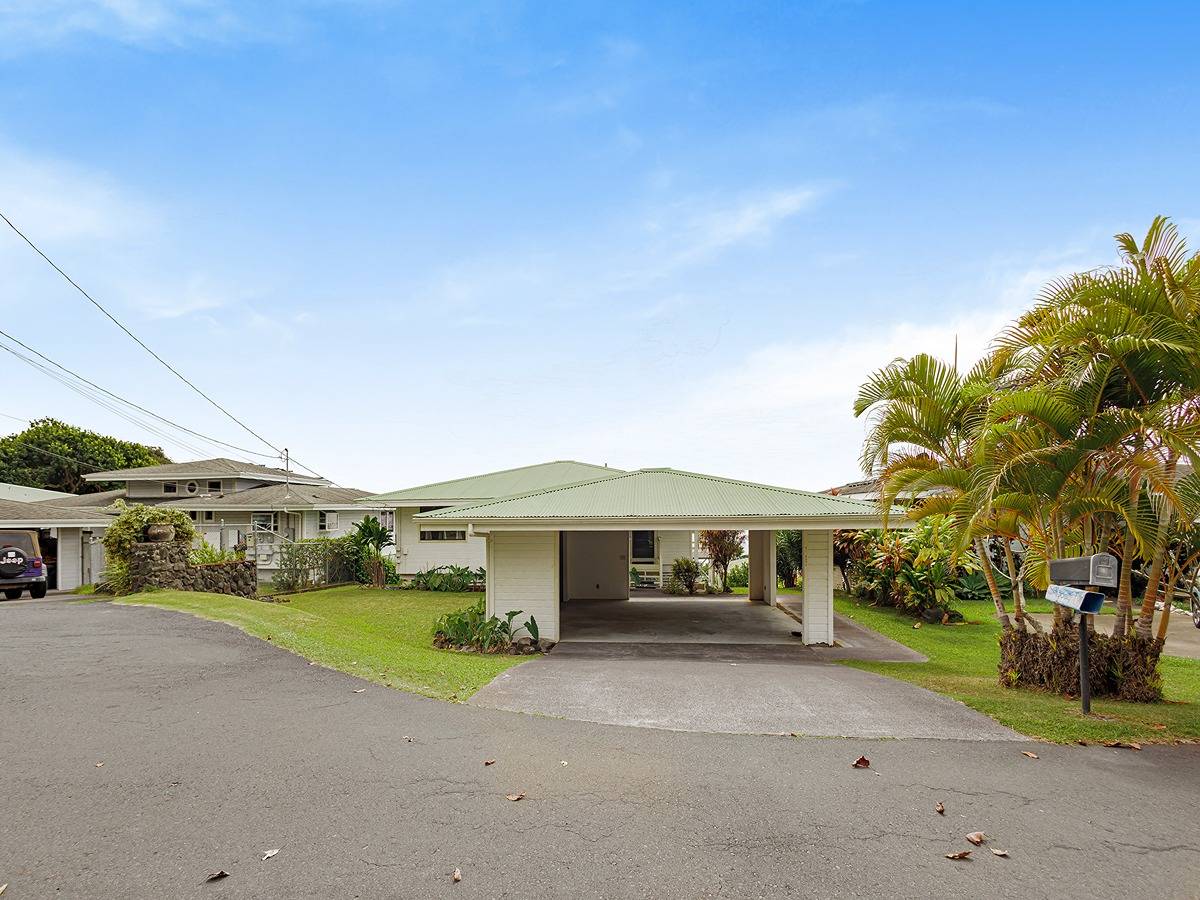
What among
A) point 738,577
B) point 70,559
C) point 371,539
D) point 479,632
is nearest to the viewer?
point 479,632

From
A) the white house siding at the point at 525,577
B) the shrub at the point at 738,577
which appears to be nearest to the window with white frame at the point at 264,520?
the white house siding at the point at 525,577

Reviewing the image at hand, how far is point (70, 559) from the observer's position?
2106 cm

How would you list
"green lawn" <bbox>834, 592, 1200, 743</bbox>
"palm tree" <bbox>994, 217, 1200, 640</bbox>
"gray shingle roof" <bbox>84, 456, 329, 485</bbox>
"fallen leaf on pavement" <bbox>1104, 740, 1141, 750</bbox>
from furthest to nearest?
"gray shingle roof" <bbox>84, 456, 329, 485</bbox> → "palm tree" <bbox>994, 217, 1200, 640</bbox> → "green lawn" <bbox>834, 592, 1200, 743</bbox> → "fallen leaf on pavement" <bbox>1104, 740, 1141, 750</bbox>

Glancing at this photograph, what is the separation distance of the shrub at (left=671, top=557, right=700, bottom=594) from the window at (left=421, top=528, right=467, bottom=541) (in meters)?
6.82

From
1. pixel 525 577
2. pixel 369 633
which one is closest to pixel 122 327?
pixel 369 633

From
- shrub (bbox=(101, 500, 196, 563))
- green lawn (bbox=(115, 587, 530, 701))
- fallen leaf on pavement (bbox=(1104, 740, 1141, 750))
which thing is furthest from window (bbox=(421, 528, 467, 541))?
fallen leaf on pavement (bbox=(1104, 740, 1141, 750))

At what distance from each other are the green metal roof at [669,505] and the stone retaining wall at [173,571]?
7446 millimetres

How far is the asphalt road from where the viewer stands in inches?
140

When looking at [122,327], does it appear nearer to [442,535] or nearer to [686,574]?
[442,535]

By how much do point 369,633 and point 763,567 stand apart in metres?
10.2

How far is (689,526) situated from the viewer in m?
11.6

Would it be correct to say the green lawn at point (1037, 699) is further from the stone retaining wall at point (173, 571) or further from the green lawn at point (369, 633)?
the stone retaining wall at point (173, 571)

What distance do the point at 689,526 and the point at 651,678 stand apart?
10.7 feet

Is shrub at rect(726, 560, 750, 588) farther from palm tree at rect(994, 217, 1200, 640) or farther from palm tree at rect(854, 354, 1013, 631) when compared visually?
palm tree at rect(994, 217, 1200, 640)
